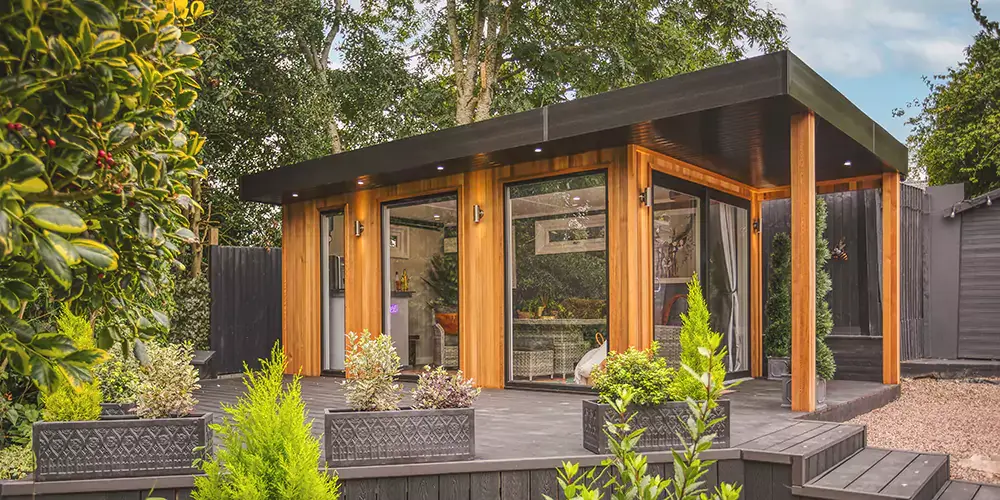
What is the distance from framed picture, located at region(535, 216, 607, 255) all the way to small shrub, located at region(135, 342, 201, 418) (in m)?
3.73

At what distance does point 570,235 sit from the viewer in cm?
671

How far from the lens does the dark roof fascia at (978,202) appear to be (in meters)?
8.97

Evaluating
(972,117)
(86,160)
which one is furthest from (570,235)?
(972,117)

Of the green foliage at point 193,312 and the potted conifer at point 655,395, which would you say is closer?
the potted conifer at point 655,395

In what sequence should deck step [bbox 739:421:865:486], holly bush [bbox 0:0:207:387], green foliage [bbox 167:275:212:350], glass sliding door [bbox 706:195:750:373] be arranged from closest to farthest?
holly bush [bbox 0:0:207:387] → deck step [bbox 739:421:865:486] → glass sliding door [bbox 706:195:750:373] → green foliage [bbox 167:275:212:350]

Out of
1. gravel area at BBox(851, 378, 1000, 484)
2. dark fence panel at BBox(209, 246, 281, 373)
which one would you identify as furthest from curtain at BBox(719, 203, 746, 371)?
dark fence panel at BBox(209, 246, 281, 373)

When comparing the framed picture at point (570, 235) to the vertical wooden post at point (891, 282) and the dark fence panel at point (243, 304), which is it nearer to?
the vertical wooden post at point (891, 282)

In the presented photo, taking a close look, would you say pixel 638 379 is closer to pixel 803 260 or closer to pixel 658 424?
pixel 658 424

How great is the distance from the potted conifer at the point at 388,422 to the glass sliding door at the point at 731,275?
436cm

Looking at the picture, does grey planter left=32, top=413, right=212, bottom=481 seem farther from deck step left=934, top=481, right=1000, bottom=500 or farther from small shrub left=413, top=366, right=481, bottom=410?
deck step left=934, top=481, right=1000, bottom=500

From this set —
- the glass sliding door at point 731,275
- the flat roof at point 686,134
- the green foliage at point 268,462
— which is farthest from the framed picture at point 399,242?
the green foliage at point 268,462

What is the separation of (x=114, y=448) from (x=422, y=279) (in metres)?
4.43

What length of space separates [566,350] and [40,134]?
19.0 feet

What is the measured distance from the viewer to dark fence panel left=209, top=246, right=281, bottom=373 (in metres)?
9.04
